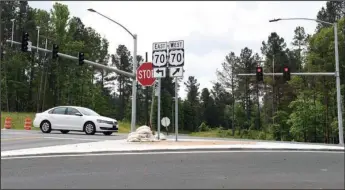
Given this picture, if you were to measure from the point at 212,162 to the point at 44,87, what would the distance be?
66.5 m

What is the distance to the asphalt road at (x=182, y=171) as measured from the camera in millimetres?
8336

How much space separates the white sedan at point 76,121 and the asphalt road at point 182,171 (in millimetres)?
9229

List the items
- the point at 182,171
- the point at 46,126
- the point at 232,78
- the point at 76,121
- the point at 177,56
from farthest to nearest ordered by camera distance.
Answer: the point at 232,78 < the point at 46,126 < the point at 76,121 < the point at 177,56 < the point at 182,171

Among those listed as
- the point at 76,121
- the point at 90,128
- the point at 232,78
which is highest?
the point at 232,78

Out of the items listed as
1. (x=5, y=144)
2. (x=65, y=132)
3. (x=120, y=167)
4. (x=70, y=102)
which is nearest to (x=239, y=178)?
(x=120, y=167)

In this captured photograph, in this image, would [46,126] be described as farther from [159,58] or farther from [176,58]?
[176,58]

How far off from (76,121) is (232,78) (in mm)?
69073

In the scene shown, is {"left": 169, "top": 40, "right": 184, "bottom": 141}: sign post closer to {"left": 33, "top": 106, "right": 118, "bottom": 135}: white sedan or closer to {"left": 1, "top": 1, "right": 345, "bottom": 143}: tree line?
{"left": 33, "top": 106, "right": 118, "bottom": 135}: white sedan

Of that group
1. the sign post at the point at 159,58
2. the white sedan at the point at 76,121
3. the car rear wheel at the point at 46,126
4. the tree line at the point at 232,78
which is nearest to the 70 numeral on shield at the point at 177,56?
the sign post at the point at 159,58

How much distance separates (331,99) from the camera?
5844 centimetres

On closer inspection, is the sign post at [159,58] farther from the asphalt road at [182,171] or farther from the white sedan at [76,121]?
the asphalt road at [182,171]

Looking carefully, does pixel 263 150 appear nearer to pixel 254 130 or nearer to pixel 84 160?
pixel 84 160

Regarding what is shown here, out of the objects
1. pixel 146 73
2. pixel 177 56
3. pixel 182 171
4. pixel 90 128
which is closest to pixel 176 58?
pixel 177 56

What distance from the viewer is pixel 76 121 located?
71.8ft
